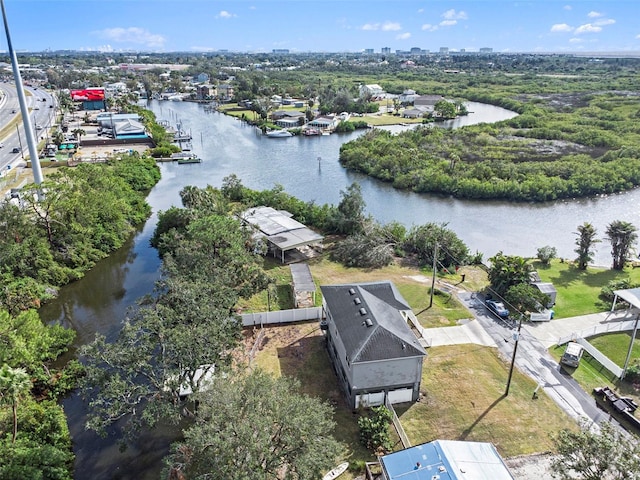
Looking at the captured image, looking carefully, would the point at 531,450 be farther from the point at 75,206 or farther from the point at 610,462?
the point at 75,206

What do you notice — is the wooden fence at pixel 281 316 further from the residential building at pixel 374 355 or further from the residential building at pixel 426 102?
the residential building at pixel 426 102

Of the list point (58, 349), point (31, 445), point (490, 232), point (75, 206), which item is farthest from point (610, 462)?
point (75, 206)

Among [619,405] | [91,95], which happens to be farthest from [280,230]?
[91,95]

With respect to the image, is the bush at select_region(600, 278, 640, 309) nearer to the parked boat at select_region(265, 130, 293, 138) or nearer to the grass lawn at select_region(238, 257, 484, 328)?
the grass lawn at select_region(238, 257, 484, 328)

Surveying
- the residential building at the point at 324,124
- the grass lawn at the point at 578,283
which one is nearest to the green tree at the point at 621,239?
the grass lawn at the point at 578,283

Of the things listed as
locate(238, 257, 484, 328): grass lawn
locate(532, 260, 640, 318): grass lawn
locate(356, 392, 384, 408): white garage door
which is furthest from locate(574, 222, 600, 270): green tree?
locate(356, 392, 384, 408): white garage door

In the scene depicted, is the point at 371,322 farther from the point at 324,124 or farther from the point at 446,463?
the point at 324,124
